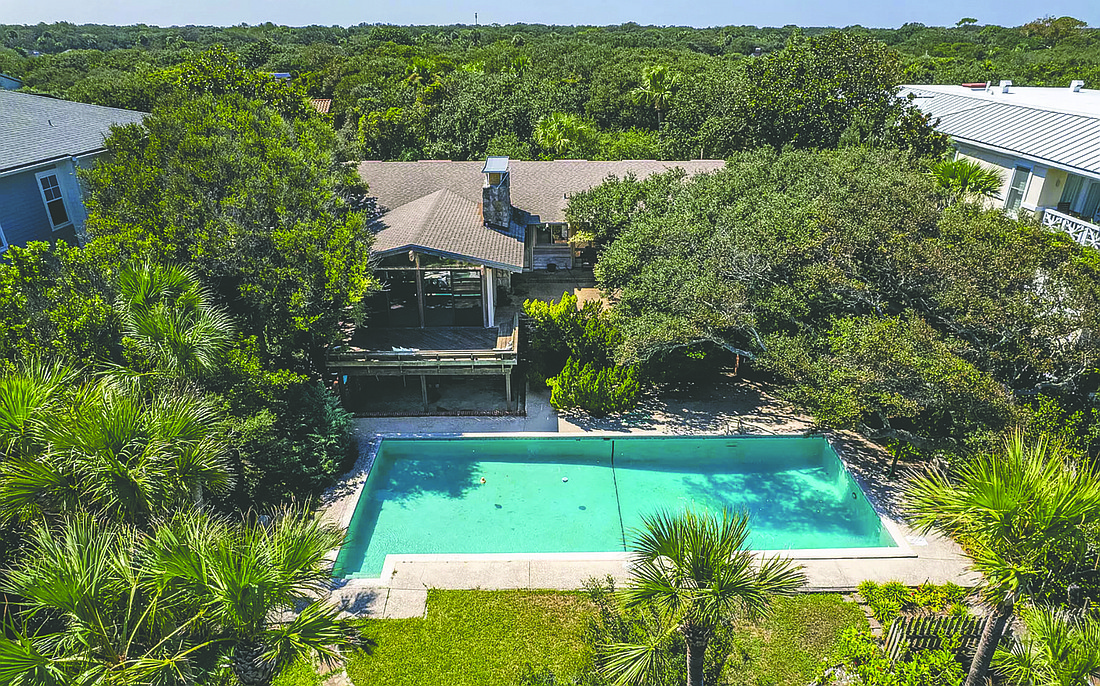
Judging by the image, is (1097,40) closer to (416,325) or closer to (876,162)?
(876,162)

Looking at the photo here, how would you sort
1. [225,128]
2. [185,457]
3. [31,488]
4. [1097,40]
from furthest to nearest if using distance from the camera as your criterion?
[1097,40]
[225,128]
[185,457]
[31,488]

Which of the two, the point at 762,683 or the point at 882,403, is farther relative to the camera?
the point at 882,403

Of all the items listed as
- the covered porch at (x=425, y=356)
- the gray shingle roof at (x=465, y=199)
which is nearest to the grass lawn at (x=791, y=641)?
the covered porch at (x=425, y=356)

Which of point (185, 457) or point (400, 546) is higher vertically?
point (185, 457)

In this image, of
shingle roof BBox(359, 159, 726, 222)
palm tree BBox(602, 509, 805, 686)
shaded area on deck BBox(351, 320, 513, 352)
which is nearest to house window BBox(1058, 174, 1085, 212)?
shingle roof BBox(359, 159, 726, 222)

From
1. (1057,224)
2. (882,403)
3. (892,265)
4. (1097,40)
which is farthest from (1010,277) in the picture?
(1097,40)

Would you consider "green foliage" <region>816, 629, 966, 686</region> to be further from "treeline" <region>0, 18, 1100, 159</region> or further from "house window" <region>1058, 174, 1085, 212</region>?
"treeline" <region>0, 18, 1100, 159</region>

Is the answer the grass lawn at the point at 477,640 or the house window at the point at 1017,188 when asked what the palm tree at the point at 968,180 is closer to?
the house window at the point at 1017,188

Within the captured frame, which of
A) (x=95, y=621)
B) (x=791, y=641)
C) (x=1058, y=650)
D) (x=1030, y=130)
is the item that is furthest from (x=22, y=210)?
(x=1030, y=130)

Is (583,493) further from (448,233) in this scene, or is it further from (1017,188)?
(1017,188)
